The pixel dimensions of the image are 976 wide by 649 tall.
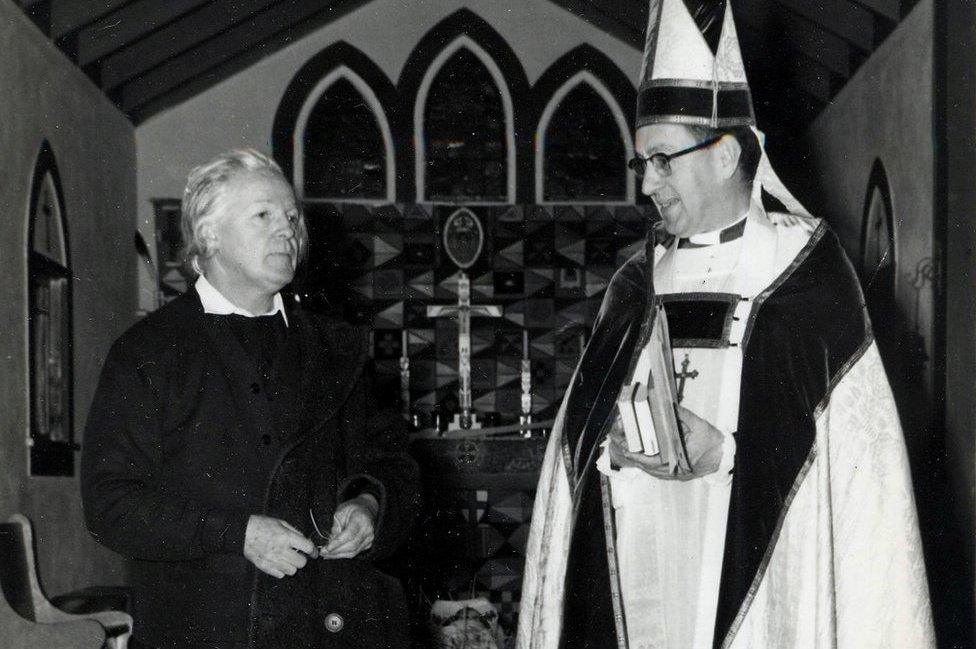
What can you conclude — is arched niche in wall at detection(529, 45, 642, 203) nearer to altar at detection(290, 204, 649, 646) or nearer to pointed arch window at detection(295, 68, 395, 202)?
altar at detection(290, 204, 649, 646)

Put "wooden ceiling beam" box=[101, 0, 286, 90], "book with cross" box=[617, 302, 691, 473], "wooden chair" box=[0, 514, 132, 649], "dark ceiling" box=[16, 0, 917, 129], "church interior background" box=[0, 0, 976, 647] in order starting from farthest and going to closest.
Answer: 1. "wooden ceiling beam" box=[101, 0, 286, 90]
2. "dark ceiling" box=[16, 0, 917, 129]
3. "church interior background" box=[0, 0, 976, 647]
4. "wooden chair" box=[0, 514, 132, 649]
5. "book with cross" box=[617, 302, 691, 473]

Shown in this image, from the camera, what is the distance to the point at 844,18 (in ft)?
21.7

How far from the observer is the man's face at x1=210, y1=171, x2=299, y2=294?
2.54 meters

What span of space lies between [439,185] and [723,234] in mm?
6423

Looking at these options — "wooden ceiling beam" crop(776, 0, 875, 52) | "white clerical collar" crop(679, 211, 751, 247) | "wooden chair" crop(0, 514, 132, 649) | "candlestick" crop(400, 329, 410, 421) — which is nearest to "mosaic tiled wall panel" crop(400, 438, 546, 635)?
"candlestick" crop(400, 329, 410, 421)

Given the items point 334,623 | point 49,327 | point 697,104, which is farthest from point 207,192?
point 49,327

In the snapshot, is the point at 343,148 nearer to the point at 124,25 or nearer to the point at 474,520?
the point at 124,25

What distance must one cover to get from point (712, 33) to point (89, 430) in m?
1.64

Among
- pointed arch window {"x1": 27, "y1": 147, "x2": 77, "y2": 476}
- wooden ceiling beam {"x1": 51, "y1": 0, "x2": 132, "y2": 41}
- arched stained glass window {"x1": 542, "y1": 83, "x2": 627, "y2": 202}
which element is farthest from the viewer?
arched stained glass window {"x1": 542, "y1": 83, "x2": 627, "y2": 202}

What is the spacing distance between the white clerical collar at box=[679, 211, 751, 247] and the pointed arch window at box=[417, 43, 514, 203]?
6312mm

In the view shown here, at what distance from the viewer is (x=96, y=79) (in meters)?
7.23

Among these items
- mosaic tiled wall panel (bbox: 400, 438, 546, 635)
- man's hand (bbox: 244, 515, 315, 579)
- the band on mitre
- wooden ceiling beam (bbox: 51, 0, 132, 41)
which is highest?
wooden ceiling beam (bbox: 51, 0, 132, 41)

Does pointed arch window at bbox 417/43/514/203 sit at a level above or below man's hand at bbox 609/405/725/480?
above

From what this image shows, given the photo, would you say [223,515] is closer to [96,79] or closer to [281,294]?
[281,294]
